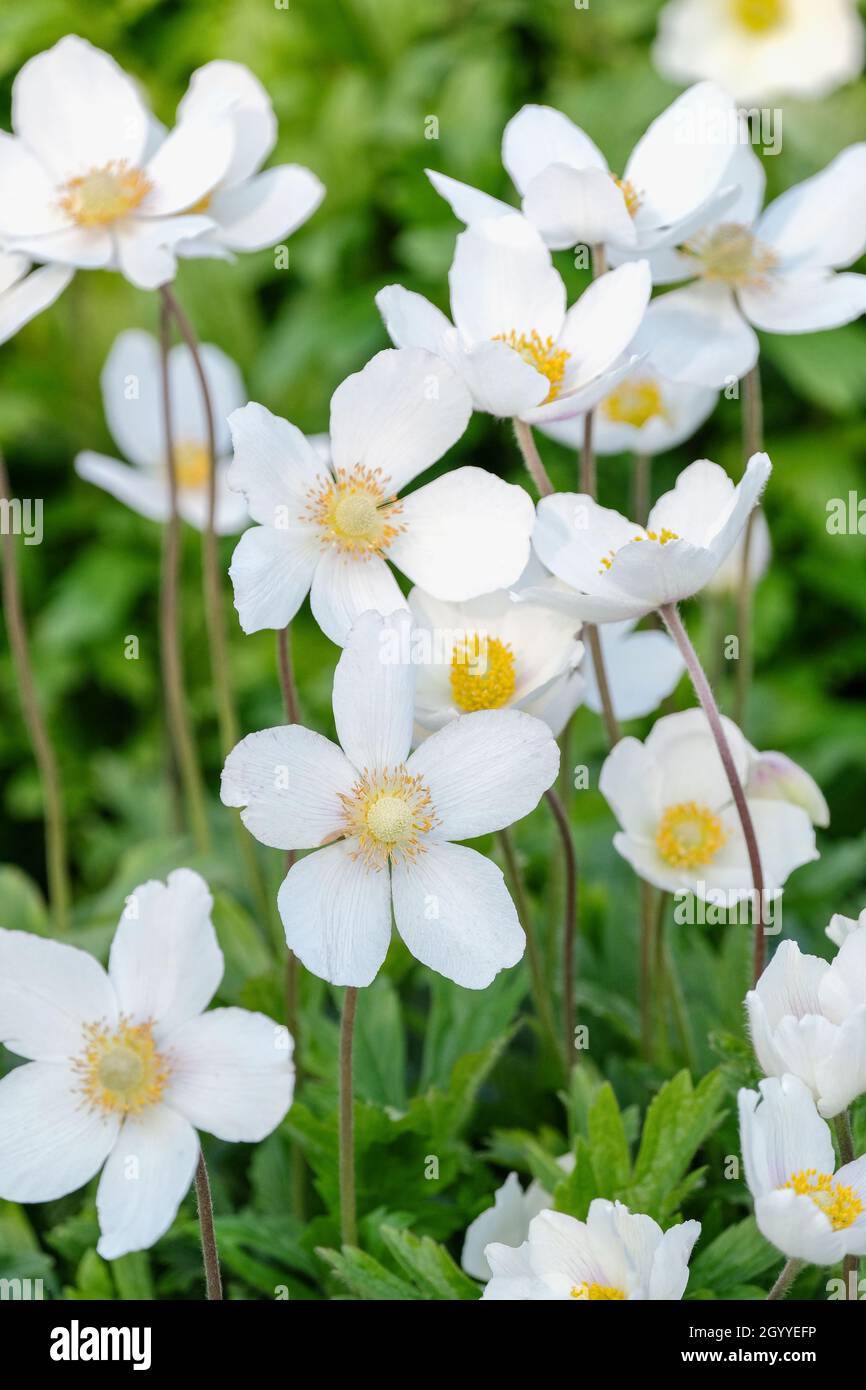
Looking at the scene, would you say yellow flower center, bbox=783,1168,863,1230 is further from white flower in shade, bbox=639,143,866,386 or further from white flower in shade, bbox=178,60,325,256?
white flower in shade, bbox=178,60,325,256

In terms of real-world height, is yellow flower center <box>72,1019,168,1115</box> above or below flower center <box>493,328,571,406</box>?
below

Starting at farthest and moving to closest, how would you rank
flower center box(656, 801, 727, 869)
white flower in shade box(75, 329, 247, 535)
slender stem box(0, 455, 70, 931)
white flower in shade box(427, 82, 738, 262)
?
white flower in shade box(75, 329, 247, 535) < slender stem box(0, 455, 70, 931) < flower center box(656, 801, 727, 869) < white flower in shade box(427, 82, 738, 262)

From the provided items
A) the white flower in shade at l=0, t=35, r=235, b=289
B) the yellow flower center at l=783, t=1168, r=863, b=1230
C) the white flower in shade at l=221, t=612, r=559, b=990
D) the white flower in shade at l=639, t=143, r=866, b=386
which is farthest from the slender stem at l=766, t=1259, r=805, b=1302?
the white flower in shade at l=0, t=35, r=235, b=289

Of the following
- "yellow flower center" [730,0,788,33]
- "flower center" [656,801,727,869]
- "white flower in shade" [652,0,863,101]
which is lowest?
"flower center" [656,801,727,869]

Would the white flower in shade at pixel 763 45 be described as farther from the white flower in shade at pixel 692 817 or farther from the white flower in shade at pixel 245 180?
the white flower in shade at pixel 692 817

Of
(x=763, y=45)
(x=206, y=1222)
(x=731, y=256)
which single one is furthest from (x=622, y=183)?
(x=763, y=45)

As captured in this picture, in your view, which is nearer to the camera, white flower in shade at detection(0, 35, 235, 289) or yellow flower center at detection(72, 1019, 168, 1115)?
yellow flower center at detection(72, 1019, 168, 1115)
